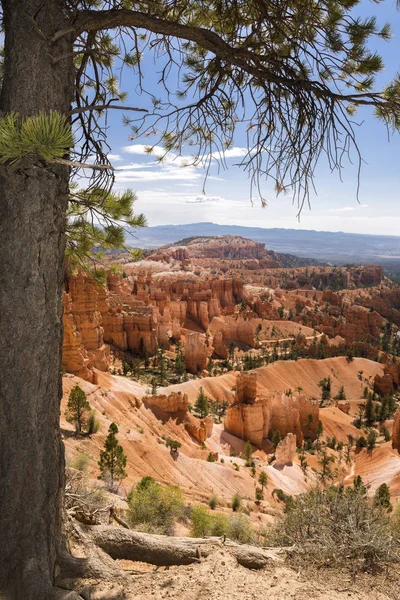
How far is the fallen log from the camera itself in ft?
12.2

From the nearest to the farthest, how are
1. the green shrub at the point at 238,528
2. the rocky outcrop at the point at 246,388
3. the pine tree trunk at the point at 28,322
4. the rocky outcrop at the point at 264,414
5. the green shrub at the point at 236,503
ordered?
the pine tree trunk at the point at 28,322, the green shrub at the point at 238,528, the green shrub at the point at 236,503, the rocky outcrop at the point at 264,414, the rocky outcrop at the point at 246,388

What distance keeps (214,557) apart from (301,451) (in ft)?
96.2

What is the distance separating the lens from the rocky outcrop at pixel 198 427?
2538 centimetres

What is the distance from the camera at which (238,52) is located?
3.71 metres

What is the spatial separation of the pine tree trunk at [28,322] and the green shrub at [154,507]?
21.9ft

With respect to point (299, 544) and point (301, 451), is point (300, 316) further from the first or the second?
point (299, 544)

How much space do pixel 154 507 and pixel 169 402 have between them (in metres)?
15.5

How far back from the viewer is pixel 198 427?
25.7m

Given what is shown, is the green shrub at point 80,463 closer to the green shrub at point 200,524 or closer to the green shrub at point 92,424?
the green shrub at point 92,424

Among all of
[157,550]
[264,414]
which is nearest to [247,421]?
[264,414]

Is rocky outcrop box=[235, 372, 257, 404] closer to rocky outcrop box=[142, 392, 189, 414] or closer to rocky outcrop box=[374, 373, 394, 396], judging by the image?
rocky outcrop box=[142, 392, 189, 414]

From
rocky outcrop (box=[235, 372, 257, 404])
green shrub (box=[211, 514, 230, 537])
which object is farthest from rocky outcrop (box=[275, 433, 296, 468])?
green shrub (box=[211, 514, 230, 537])

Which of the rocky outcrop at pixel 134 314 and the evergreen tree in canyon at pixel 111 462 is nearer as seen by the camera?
the evergreen tree in canyon at pixel 111 462

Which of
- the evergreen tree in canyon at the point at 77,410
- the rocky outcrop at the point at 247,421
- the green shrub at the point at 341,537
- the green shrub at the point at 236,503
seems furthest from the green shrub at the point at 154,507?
the rocky outcrop at the point at 247,421
